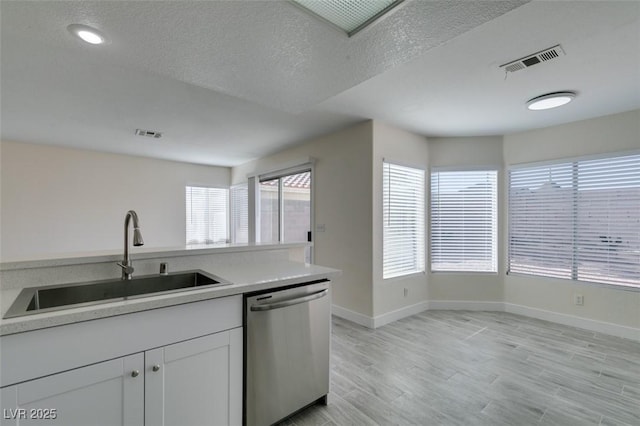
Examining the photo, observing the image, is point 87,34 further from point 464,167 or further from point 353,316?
point 464,167

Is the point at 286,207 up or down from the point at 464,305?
up

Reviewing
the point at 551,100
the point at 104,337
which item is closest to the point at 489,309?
the point at 551,100

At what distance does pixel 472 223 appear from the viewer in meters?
4.16

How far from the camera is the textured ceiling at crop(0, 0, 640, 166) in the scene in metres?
1.47

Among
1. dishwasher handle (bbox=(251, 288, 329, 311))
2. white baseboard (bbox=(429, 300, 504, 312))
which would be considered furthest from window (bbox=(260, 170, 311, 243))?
dishwasher handle (bbox=(251, 288, 329, 311))

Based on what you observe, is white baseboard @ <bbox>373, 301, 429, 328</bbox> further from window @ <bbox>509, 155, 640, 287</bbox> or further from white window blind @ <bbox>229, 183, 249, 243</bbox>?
white window blind @ <bbox>229, 183, 249, 243</bbox>

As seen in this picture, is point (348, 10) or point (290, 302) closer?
point (348, 10)

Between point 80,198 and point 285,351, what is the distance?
16.9 ft

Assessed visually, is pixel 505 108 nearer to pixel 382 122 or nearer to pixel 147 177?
pixel 382 122

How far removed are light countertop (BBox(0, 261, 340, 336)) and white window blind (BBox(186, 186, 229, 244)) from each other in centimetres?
459

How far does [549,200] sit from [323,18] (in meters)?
3.82

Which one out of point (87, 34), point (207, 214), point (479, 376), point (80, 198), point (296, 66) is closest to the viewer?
point (87, 34)

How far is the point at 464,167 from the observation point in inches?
164

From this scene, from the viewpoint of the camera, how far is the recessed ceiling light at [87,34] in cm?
154
